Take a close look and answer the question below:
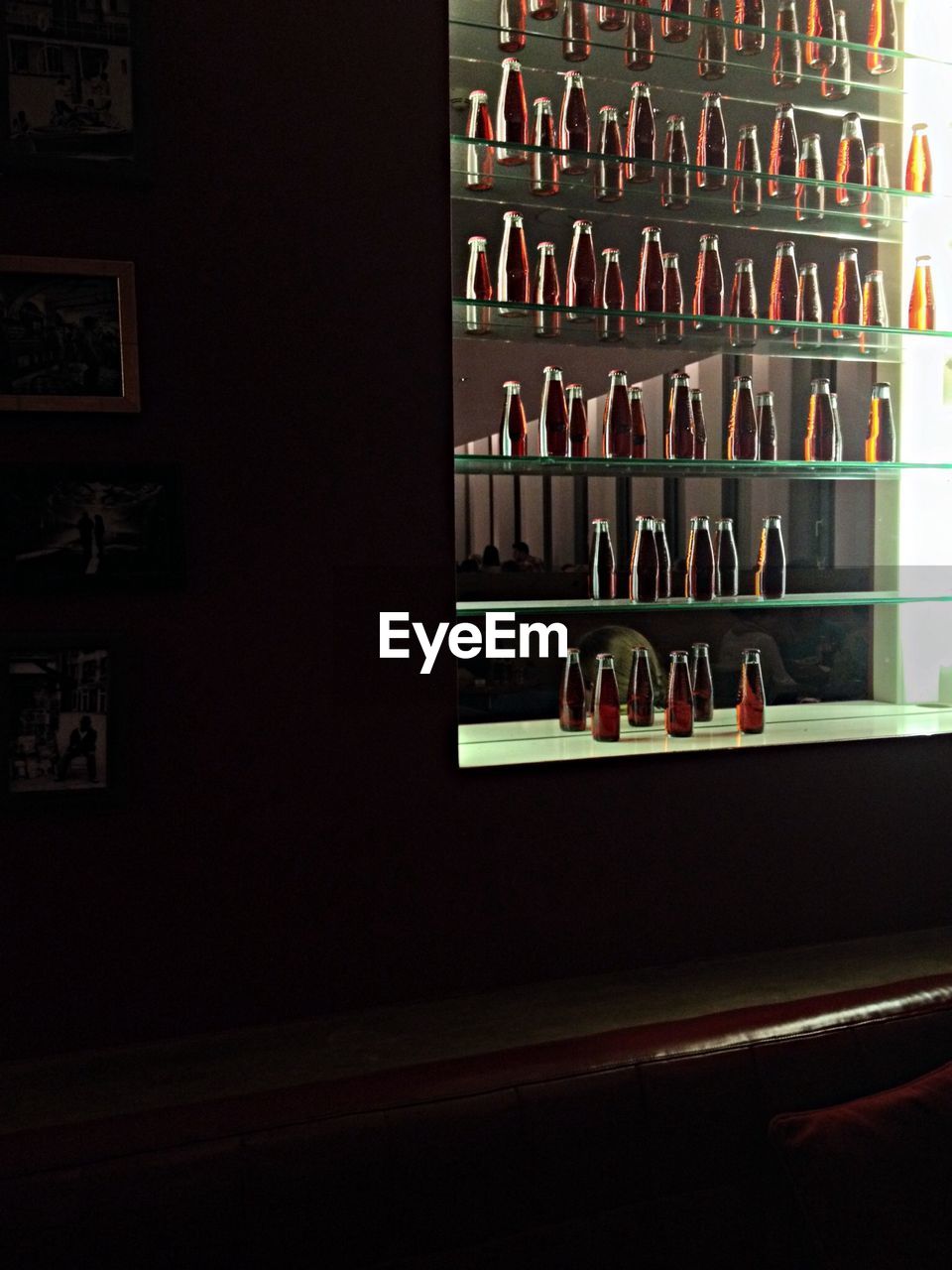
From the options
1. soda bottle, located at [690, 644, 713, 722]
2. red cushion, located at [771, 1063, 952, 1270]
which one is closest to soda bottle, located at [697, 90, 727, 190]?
soda bottle, located at [690, 644, 713, 722]

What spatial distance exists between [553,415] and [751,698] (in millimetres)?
858

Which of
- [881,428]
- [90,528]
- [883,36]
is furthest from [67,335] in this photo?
[883,36]

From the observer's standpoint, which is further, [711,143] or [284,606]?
[711,143]

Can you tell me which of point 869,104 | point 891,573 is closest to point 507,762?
point 891,573

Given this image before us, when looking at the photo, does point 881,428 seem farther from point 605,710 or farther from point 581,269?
point 605,710

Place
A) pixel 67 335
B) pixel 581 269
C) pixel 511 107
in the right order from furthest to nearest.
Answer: pixel 581 269
pixel 511 107
pixel 67 335

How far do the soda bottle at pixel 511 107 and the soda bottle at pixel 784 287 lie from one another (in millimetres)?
745

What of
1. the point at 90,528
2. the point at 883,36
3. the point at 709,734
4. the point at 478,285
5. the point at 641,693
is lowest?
the point at 709,734

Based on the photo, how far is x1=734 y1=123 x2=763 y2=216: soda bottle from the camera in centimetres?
259

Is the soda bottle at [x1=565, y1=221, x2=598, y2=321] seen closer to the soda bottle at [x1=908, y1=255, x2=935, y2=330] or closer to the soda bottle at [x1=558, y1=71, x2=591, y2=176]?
the soda bottle at [x1=558, y1=71, x2=591, y2=176]

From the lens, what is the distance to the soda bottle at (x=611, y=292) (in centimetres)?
251

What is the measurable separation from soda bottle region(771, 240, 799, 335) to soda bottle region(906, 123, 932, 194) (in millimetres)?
427

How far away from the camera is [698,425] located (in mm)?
2596

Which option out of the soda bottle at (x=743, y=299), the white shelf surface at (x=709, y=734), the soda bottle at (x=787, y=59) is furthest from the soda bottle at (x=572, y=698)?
the soda bottle at (x=787, y=59)
